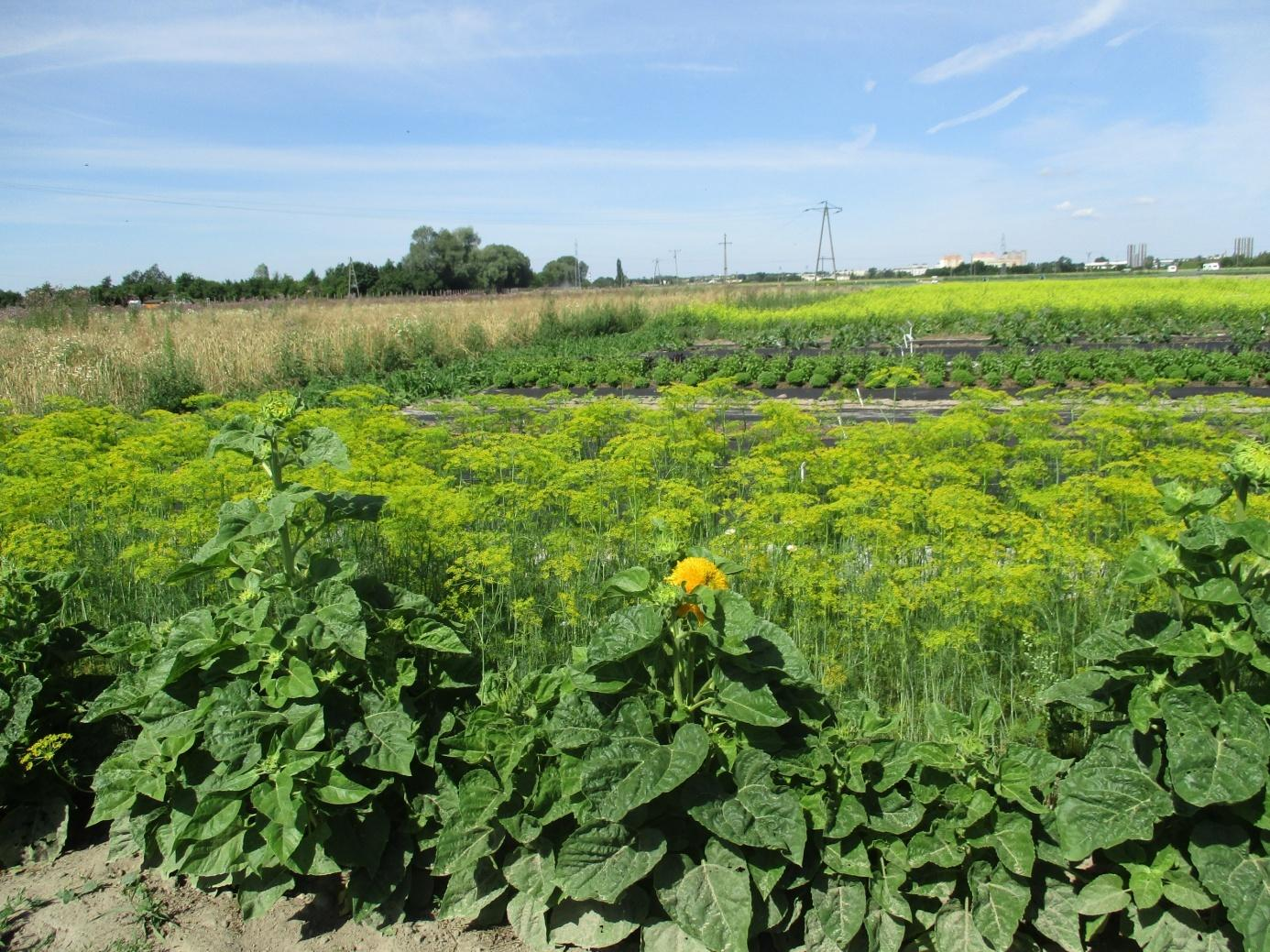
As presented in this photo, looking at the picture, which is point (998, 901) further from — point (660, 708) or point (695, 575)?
point (695, 575)

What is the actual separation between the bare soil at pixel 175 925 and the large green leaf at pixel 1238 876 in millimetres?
1865

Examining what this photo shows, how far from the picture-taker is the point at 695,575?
8.19 feet

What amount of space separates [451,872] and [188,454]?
4.16 metres

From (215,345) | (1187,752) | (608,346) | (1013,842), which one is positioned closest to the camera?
(1187,752)

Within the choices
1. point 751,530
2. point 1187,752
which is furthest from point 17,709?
point 1187,752

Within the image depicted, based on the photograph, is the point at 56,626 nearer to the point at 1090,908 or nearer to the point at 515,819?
the point at 515,819

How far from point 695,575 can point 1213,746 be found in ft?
4.37

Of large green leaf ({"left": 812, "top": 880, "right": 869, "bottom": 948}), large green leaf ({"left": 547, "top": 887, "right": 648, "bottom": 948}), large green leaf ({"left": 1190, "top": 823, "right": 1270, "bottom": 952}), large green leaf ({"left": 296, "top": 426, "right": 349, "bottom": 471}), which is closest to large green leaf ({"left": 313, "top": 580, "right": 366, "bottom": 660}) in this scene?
large green leaf ({"left": 296, "top": 426, "right": 349, "bottom": 471})

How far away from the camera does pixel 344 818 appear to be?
107 inches

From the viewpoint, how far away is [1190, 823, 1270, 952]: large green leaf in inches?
82.2

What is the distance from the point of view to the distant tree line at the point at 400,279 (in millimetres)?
40438

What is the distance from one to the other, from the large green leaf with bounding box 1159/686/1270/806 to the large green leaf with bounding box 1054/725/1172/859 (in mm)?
96

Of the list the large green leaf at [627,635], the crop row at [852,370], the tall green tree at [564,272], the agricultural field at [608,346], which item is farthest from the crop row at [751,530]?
the tall green tree at [564,272]

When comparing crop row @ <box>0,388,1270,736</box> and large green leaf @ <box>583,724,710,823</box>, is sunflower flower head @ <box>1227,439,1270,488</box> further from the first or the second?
large green leaf @ <box>583,724,710,823</box>
